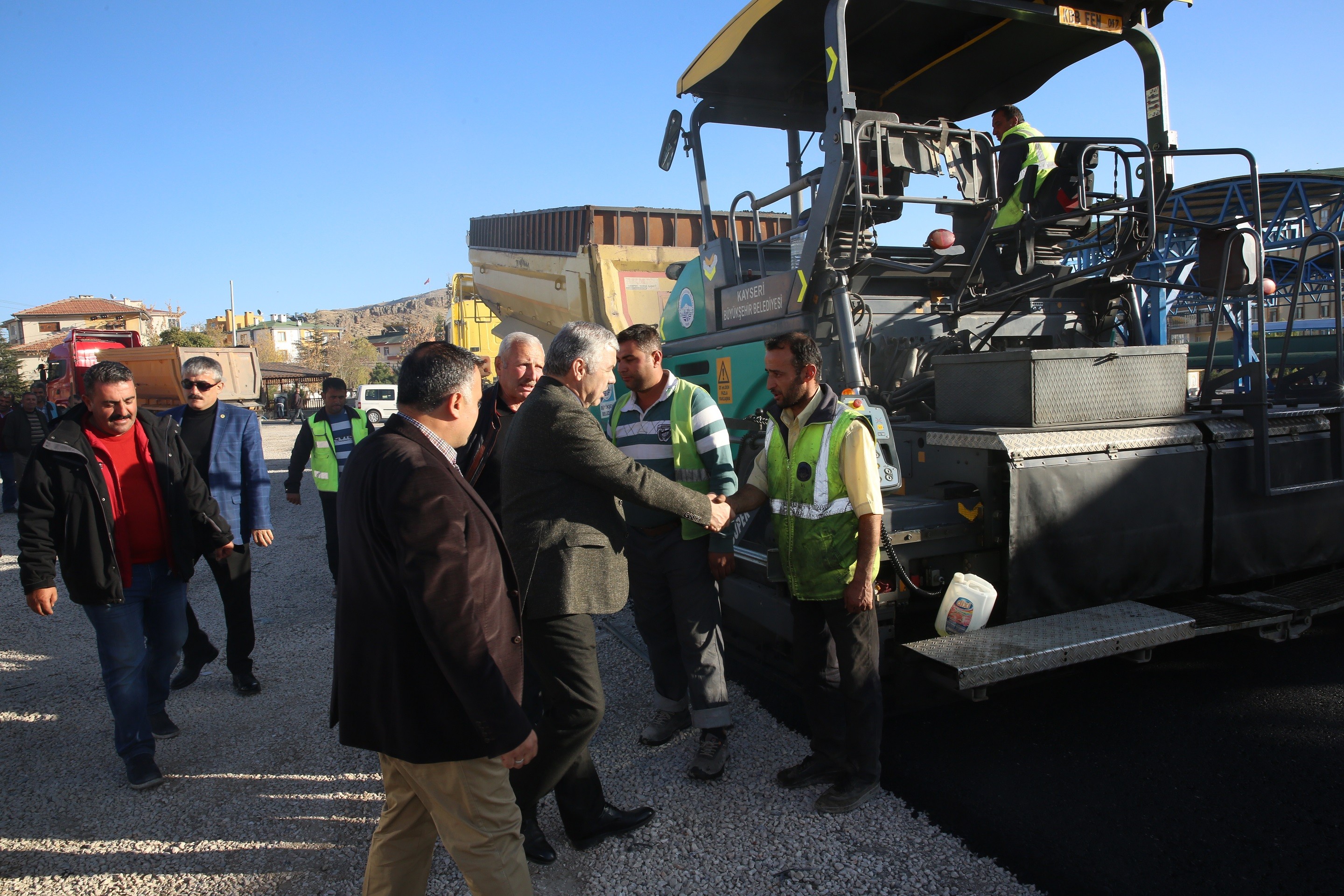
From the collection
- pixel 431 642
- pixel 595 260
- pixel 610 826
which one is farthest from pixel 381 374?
pixel 431 642

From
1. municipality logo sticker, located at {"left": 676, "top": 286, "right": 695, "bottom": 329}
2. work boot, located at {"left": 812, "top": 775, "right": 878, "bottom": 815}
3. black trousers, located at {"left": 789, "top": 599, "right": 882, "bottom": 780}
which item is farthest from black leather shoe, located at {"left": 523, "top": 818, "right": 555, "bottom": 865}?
municipality logo sticker, located at {"left": 676, "top": 286, "right": 695, "bottom": 329}

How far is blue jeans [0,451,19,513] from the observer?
12.0m

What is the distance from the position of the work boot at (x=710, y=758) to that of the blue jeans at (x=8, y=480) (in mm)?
13145

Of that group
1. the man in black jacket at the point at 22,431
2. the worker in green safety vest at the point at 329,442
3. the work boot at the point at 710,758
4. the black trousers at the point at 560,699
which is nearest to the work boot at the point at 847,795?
the work boot at the point at 710,758

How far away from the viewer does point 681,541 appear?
3.28 meters

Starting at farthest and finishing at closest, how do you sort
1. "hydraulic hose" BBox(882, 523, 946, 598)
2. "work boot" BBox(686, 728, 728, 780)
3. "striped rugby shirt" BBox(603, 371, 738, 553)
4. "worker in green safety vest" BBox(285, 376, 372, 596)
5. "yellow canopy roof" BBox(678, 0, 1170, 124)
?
"worker in green safety vest" BBox(285, 376, 372, 596) < "yellow canopy roof" BBox(678, 0, 1170, 124) < "striped rugby shirt" BBox(603, 371, 738, 553) < "work boot" BBox(686, 728, 728, 780) < "hydraulic hose" BBox(882, 523, 946, 598)

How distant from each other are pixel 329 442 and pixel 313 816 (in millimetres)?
3612

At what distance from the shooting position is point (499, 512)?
3.12 metres

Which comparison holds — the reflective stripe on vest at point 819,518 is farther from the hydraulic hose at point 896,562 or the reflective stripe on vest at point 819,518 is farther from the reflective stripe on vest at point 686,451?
the reflective stripe on vest at point 686,451

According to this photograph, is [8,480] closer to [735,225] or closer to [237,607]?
[237,607]

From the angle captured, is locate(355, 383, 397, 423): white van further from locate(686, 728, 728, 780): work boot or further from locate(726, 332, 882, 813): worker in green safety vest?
locate(726, 332, 882, 813): worker in green safety vest

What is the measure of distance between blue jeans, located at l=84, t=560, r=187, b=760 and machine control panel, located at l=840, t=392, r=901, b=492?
3.23 m

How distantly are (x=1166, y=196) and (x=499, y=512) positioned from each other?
4152 millimetres

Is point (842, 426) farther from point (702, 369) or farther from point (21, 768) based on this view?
point (21, 768)
